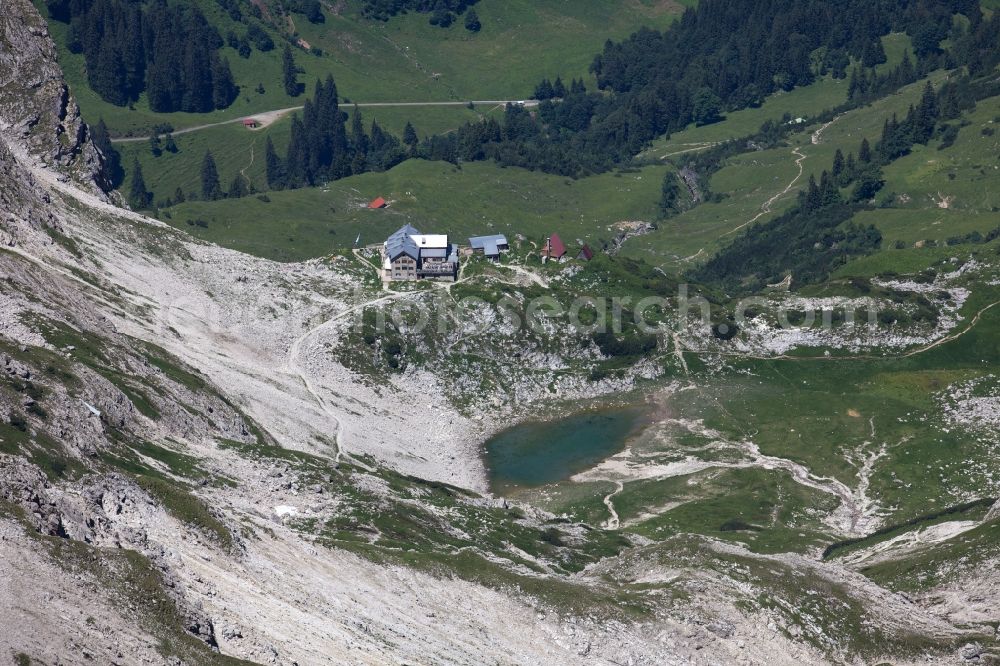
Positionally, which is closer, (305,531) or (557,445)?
(305,531)

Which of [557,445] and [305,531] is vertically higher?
[305,531]

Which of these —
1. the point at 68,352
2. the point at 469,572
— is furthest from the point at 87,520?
the point at 68,352

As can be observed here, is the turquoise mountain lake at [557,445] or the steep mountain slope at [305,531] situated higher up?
the steep mountain slope at [305,531]

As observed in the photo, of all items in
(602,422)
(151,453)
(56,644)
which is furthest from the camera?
(602,422)

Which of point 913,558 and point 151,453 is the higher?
point 151,453

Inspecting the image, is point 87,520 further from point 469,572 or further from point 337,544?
point 469,572

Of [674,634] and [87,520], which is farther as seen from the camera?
[674,634]

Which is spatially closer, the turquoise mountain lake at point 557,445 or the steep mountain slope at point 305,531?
the steep mountain slope at point 305,531

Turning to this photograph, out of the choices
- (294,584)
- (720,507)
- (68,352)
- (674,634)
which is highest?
(68,352)
